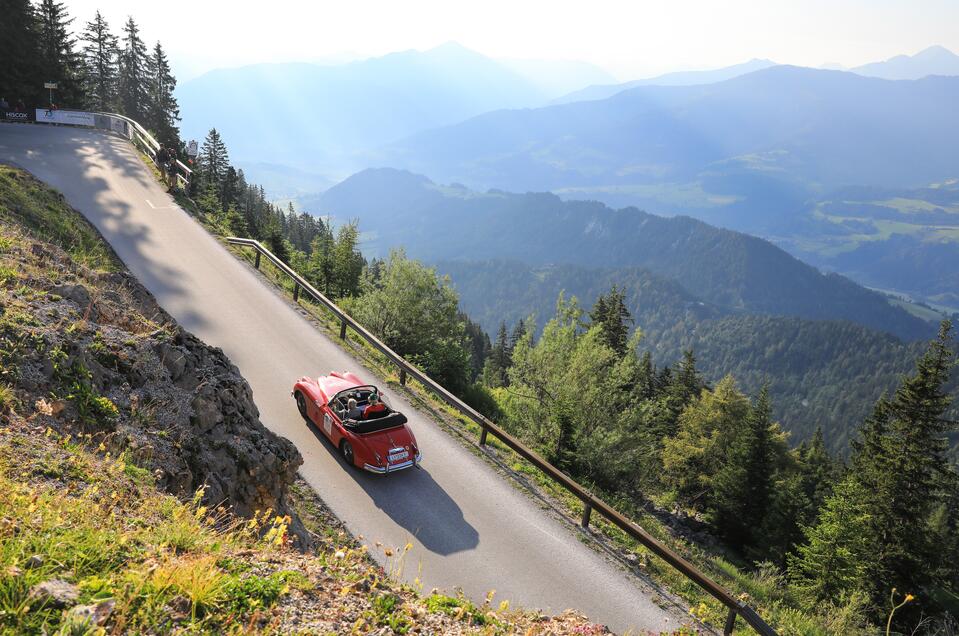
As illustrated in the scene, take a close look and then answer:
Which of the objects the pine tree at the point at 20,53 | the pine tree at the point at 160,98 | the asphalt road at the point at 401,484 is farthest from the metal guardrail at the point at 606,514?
the pine tree at the point at 160,98

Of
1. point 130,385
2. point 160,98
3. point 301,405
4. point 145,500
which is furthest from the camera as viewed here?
point 160,98

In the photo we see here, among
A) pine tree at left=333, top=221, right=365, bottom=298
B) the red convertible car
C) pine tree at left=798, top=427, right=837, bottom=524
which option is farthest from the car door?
pine tree at left=798, top=427, right=837, bottom=524

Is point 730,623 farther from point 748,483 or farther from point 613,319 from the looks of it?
point 613,319

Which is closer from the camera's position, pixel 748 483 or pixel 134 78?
pixel 748 483

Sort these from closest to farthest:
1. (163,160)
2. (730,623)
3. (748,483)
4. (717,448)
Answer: (730,623) < (163,160) < (748,483) < (717,448)

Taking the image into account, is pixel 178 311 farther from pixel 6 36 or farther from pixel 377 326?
pixel 6 36

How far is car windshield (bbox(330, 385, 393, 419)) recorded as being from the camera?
12070 millimetres

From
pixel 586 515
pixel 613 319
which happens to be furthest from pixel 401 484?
pixel 613 319

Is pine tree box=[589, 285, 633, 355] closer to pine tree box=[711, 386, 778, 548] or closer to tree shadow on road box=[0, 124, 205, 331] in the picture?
pine tree box=[711, 386, 778, 548]

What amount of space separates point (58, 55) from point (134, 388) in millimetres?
54168

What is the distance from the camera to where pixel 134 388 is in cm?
750

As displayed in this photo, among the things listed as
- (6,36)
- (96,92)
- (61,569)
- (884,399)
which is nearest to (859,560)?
(884,399)

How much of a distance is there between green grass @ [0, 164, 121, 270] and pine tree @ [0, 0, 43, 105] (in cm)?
3259

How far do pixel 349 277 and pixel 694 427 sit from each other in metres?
31.0
